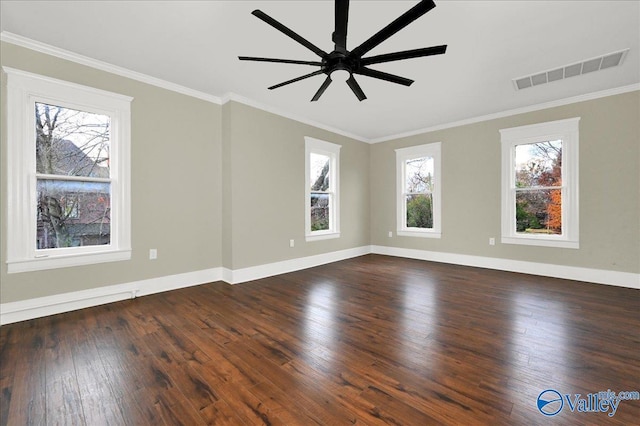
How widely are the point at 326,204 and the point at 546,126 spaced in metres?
3.83

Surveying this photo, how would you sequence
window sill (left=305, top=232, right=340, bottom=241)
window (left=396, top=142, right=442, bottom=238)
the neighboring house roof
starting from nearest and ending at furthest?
the neighboring house roof
window sill (left=305, top=232, right=340, bottom=241)
window (left=396, top=142, right=442, bottom=238)

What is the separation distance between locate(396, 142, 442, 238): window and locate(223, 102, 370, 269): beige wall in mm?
1660

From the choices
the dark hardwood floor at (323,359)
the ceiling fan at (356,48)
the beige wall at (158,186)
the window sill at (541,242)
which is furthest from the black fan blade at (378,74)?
the window sill at (541,242)

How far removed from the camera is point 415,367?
1879 mm

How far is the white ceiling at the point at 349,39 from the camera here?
7.48 feet

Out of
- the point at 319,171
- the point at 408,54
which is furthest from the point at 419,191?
the point at 408,54

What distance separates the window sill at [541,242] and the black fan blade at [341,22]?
442 centimetres

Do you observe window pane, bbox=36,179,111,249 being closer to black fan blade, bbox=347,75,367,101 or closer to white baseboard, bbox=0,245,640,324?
white baseboard, bbox=0,245,640,324

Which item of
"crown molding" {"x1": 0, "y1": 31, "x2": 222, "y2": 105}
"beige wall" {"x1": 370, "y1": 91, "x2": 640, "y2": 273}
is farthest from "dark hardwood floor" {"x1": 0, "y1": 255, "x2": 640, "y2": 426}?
"crown molding" {"x1": 0, "y1": 31, "x2": 222, "y2": 105}

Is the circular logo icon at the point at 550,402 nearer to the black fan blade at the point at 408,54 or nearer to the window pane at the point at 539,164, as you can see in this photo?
the black fan blade at the point at 408,54

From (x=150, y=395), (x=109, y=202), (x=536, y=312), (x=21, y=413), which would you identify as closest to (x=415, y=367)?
(x=150, y=395)

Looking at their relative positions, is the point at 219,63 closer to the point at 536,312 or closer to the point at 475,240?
the point at 536,312
